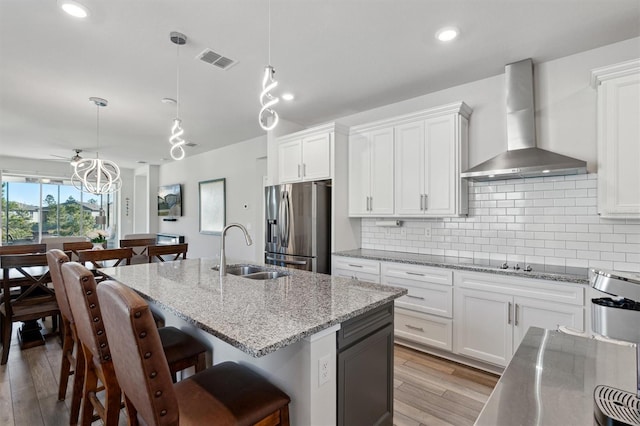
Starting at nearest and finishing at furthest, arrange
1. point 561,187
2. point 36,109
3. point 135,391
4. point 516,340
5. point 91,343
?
point 135,391 < point 91,343 < point 516,340 < point 561,187 < point 36,109

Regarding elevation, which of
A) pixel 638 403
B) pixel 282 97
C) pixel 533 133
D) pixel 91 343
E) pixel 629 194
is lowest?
pixel 91 343

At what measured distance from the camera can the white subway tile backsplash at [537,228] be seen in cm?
245

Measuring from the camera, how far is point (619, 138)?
221cm

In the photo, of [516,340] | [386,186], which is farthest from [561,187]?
[386,186]

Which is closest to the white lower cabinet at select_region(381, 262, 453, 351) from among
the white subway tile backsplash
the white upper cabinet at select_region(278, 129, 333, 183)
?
the white subway tile backsplash

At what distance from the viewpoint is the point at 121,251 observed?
299 cm

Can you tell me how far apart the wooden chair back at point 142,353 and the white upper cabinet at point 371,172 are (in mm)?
2853

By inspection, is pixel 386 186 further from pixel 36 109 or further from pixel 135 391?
pixel 36 109

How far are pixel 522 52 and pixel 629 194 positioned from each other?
4.51ft

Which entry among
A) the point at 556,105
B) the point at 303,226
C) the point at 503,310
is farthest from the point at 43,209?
the point at 556,105

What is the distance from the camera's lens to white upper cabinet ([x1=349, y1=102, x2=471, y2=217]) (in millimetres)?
3023

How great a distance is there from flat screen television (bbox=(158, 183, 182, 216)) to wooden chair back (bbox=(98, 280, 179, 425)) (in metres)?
6.84

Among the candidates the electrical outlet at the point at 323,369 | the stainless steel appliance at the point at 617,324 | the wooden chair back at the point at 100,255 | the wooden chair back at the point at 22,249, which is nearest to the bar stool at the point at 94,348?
the electrical outlet at the point at 323,369

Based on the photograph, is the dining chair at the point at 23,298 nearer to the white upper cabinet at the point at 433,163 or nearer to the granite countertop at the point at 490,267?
the granite countertop at the point at 490,267
